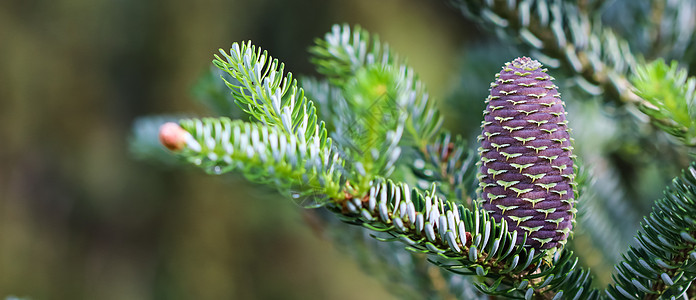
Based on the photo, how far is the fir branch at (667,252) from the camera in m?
0.23

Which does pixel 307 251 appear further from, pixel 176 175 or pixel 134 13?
pixel 134 13

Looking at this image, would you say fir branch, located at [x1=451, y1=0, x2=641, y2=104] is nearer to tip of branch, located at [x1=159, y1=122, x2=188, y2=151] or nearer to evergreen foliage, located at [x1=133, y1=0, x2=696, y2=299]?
evergreen foliage, located at [x1=133, y1=0, x2=696, y2=299]

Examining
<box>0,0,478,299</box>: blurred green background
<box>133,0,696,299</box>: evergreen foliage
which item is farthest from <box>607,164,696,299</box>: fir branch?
<box>0,0,478,299</box>: blurred green background

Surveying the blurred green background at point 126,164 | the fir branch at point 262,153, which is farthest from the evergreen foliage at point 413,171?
the blurred green background at point 126,164

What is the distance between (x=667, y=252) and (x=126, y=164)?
0.89m

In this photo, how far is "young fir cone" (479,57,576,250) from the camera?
0.24 m

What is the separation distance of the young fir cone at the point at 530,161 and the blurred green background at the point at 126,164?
640 mm

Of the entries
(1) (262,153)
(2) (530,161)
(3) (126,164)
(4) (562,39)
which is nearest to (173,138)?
(1) (262,153)

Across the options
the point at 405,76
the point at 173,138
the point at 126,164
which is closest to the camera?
the point at 173,138

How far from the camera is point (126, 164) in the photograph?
37.1 inches

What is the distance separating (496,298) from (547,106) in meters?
0.14

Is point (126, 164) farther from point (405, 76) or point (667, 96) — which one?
point (667, 96)

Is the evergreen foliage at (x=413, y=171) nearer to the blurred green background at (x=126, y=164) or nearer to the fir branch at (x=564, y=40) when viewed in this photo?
the fir branch at (x=564, y=40)

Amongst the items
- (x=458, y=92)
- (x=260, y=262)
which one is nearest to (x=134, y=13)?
(x=260, y=262)
